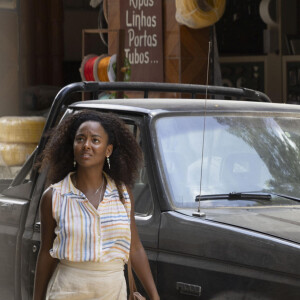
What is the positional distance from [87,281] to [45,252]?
24 centimetres

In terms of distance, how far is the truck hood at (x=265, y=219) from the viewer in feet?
13.4

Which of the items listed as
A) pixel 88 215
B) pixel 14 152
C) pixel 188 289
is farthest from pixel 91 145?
pixel 14 152

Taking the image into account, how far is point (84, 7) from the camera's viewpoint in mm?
14500

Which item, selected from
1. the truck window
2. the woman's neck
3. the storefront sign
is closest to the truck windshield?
the truck window

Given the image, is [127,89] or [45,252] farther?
[127,89]

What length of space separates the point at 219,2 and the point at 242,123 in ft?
17.7

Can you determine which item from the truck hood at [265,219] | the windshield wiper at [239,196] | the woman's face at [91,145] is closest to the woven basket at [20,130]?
the windshield wiper at [239,196]

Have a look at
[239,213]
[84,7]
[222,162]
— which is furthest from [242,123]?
[84,7]

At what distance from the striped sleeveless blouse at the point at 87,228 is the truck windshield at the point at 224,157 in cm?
78

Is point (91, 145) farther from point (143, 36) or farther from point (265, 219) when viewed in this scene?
point (143, 36)

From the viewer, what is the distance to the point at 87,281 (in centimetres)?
371

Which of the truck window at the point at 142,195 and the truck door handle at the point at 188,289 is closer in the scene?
the truck door handle at the point at 188,289

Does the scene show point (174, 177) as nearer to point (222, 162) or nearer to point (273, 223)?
point (222, 162)

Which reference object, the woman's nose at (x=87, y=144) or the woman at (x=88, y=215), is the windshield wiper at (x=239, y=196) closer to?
the woman at (x=88, y=215)
